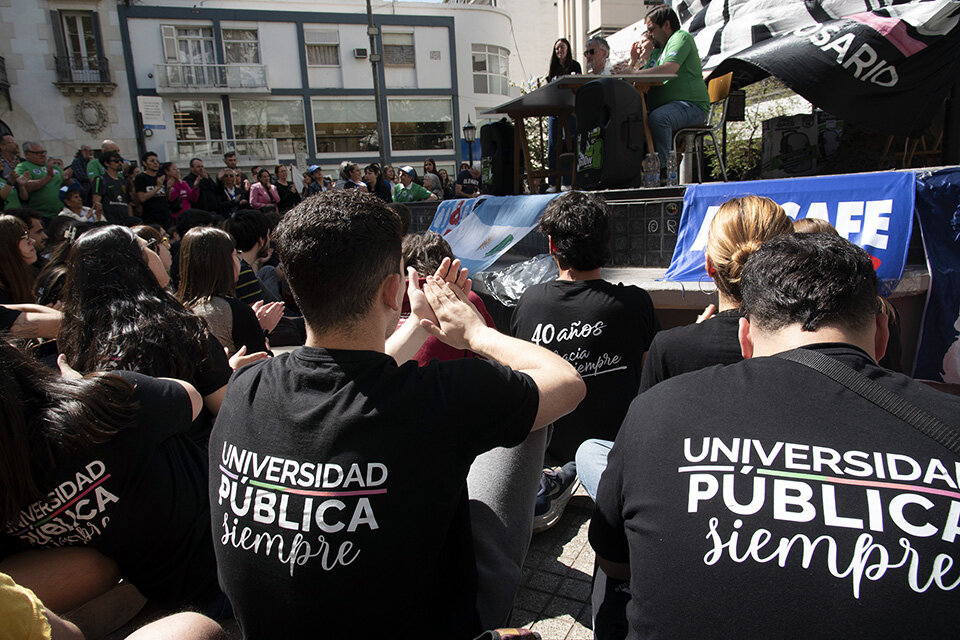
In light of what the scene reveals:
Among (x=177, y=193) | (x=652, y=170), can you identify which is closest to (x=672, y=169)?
(x=652, y=170)

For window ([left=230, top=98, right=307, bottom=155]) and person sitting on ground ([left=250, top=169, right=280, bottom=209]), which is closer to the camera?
person sitting on ground ([left=250, top=169, right=280, bottom=209])

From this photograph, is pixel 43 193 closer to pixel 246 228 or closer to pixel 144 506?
pixel 246 228

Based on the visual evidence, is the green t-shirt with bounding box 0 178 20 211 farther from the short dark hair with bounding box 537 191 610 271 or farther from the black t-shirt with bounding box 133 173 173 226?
the short dark hair with bounding box 537 191 610 271

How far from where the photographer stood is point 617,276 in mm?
4621

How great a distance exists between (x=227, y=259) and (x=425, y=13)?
2918cm

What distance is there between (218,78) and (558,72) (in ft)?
79.0

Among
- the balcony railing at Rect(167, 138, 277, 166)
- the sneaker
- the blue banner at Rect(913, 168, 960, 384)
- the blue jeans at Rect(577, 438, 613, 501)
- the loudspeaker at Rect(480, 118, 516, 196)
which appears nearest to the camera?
the blue jeans at Rect(577, 438, 613, 501)

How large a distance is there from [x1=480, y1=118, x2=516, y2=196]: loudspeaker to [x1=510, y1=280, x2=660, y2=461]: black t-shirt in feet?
18.1

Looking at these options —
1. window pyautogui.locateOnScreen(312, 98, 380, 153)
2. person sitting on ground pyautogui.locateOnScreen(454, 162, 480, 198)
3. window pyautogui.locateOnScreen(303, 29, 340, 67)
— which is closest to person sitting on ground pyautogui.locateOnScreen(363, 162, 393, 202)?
person sitting on ground pyautogui.locateOnScreen(454, 162, 480, 198)

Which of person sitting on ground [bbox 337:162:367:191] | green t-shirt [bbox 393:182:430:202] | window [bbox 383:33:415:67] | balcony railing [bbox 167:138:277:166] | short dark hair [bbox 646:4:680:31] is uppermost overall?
window [bbox 383:33:415:67]

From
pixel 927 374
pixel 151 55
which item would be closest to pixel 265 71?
pixel 151 55

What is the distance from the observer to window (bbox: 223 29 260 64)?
Answer: 2642 cm

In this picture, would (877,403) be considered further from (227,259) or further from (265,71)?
(265,71)

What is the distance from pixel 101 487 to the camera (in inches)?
68.2
